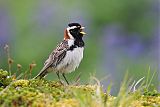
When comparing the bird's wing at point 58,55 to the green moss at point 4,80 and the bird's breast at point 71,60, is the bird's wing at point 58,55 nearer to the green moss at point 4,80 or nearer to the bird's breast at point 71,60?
the bird's breast at point 71,60

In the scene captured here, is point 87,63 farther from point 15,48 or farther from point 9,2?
point 9,2

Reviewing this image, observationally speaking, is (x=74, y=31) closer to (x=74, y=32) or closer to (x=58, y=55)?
(x=74, y=32)

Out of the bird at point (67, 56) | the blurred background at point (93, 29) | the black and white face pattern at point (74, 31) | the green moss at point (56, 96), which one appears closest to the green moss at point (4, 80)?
the green moss at point (56, 96)

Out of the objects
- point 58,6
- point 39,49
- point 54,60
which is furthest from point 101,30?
point 54,60

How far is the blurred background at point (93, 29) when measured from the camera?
21297mm

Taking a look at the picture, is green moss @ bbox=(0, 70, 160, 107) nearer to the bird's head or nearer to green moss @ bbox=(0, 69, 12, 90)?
green moss @ bbox=(0, 69, 12, 90)

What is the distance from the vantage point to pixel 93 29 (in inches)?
934

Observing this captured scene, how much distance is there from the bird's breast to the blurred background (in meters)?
11.9

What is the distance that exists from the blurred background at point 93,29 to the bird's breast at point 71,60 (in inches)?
470

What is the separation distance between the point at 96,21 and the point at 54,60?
15.9 m

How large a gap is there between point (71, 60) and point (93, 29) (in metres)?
15.8

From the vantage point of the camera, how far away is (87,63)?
66.3 feet

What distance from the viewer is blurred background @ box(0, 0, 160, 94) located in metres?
21.3

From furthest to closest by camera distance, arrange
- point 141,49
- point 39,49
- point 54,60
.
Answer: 1. point 141,49
2. point 39,49
3. point 54,60
